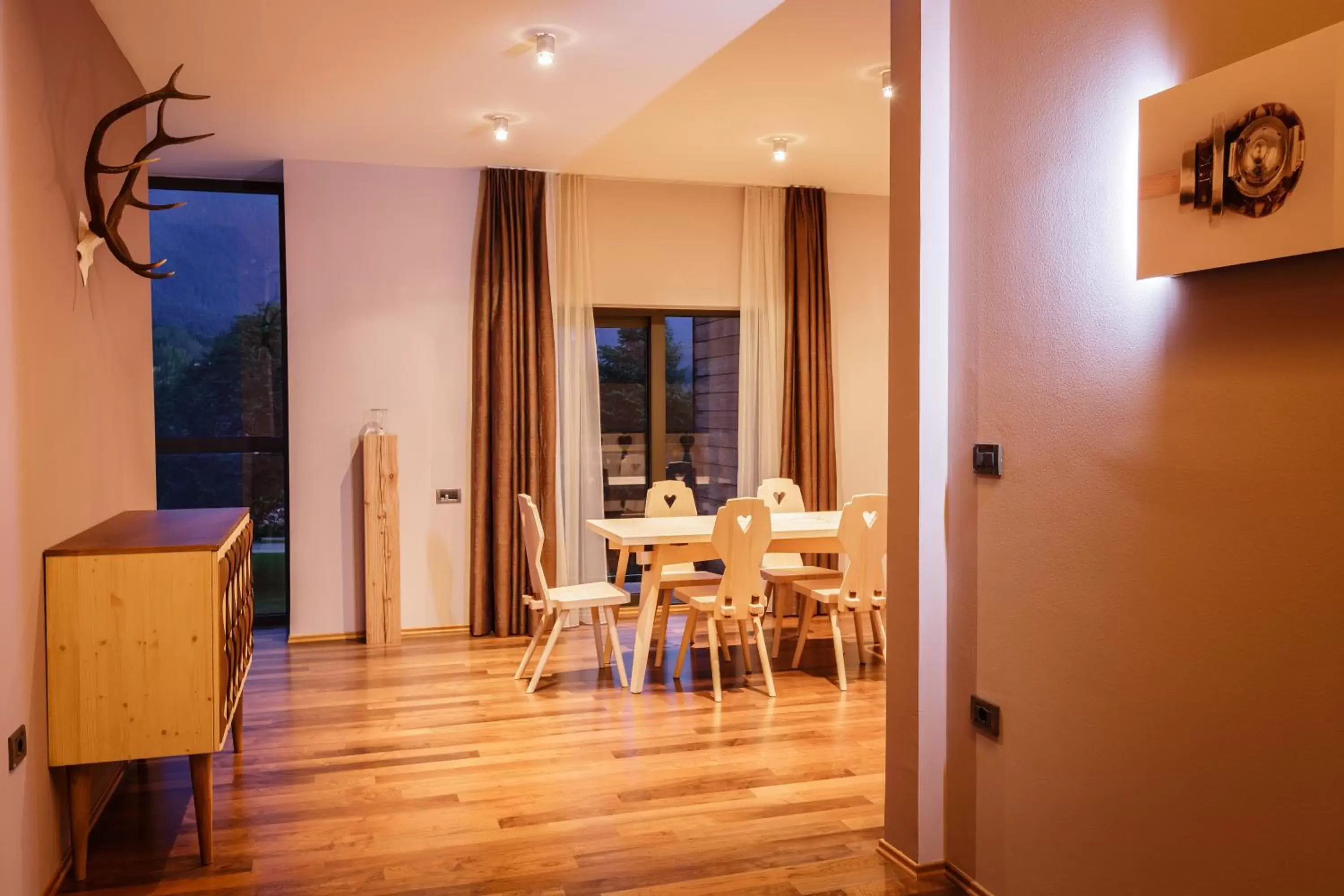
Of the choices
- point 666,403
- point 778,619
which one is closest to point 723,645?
point 778,619

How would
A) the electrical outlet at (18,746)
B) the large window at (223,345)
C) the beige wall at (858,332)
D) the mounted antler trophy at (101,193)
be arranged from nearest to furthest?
the electrical outlet at (18,746) < the mounted antler trophy at (101,193) < the large window at (223,345) < the beige wall at (858,332)

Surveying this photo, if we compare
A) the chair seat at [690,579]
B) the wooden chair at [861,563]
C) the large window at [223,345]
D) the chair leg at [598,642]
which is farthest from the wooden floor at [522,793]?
the large window at [223,345]

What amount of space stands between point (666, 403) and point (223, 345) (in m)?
2.87

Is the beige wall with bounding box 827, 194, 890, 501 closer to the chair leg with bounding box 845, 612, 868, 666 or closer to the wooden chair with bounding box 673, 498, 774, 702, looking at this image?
the chair leg with bounding box 845, 612, 868, 666

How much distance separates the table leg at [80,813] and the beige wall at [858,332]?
16.7 feet

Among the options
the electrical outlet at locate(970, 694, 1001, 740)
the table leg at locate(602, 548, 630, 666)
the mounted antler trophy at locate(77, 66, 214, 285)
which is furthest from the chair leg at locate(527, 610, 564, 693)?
the electrical outlet at locate(970, 694, 1001, 740)

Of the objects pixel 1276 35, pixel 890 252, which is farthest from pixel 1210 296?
pixel 890 252

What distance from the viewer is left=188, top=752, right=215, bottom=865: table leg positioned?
10.0ft

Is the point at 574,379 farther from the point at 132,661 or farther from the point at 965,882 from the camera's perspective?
the point at 965,882

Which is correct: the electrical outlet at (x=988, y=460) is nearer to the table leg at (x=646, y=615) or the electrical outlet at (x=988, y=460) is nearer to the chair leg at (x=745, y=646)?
the table leg at (x=646, y=615)

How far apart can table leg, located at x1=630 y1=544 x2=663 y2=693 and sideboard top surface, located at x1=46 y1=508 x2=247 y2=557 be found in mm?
1907

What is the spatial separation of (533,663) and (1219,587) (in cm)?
412

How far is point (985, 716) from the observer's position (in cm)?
276

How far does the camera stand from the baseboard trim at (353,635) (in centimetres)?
616
